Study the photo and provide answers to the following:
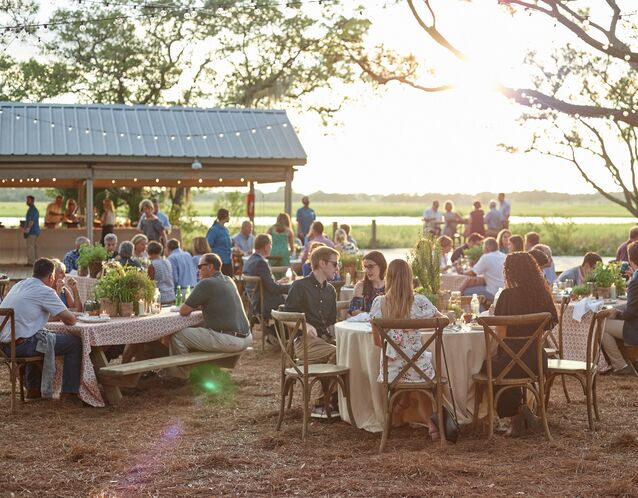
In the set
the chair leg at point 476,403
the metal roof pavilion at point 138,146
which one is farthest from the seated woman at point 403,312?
the metal roof pavilion at point 138,146

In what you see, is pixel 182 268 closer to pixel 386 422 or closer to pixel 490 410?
pixel 386 422

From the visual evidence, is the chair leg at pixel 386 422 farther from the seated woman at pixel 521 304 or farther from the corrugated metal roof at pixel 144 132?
the corrugated metal roof at pixel 144 132

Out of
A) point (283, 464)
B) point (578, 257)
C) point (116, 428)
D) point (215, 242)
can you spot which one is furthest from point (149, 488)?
point (578, 257)

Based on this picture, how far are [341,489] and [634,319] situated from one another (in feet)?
15.2

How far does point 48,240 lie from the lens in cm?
2531

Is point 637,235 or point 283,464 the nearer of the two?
point 283,464

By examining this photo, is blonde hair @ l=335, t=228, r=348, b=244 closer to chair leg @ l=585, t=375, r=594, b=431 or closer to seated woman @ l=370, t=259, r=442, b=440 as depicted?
chair leg @ l=585, t=375, r=594, b=431

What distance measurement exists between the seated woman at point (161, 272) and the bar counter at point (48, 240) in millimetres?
12463

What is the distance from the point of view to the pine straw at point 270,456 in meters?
6.50

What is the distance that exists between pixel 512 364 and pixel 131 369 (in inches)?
127

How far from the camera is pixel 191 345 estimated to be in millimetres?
9977

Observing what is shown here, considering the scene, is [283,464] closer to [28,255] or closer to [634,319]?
[634,319]

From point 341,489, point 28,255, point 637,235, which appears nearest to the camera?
point 341,489

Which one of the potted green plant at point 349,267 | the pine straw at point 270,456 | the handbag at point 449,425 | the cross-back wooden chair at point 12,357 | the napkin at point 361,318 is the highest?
the potted green plant at point 349,267
